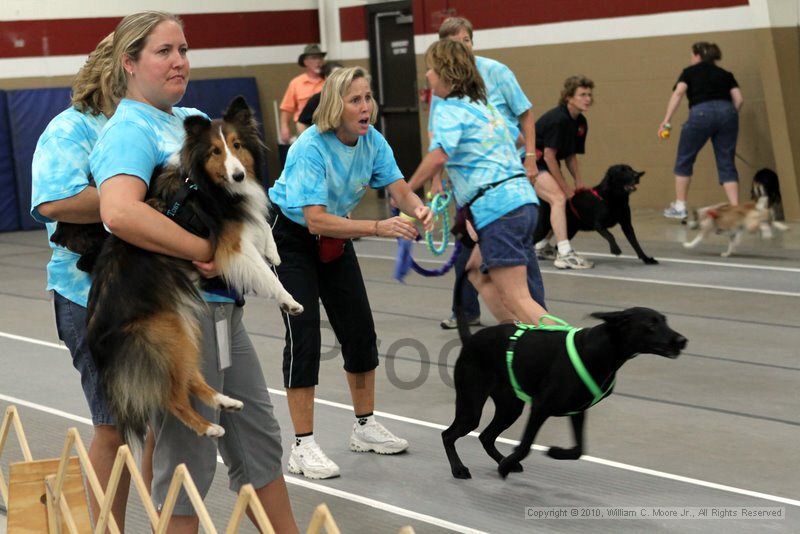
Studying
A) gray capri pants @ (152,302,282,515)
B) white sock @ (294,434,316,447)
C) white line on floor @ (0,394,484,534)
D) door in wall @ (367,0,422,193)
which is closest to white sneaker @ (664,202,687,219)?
door in wall @ (367,0,422,193)

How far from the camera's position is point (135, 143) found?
2.84m

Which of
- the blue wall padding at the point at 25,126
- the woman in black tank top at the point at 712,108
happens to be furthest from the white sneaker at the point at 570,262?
the blue wall padding at the point at 25,126

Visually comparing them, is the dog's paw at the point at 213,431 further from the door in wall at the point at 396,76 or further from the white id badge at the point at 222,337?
the door in wall at the point at 396,76

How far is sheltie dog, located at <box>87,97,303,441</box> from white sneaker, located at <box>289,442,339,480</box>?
5.65ft

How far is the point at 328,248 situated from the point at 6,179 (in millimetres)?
10565

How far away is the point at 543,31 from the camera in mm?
13891

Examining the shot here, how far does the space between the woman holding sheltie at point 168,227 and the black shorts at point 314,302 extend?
1282 mm

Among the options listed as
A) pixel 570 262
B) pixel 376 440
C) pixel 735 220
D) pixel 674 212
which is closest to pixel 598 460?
pixel 376 440

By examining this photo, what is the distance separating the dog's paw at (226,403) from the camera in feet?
9.77

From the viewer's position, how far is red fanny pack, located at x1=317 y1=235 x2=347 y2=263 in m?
4.57

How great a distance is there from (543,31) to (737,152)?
10.2ft

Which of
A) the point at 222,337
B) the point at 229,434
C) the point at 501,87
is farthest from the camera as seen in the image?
the point at 501,87

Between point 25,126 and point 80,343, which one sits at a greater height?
point 25,126

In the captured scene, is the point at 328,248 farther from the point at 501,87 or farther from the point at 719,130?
the point at 719,130
